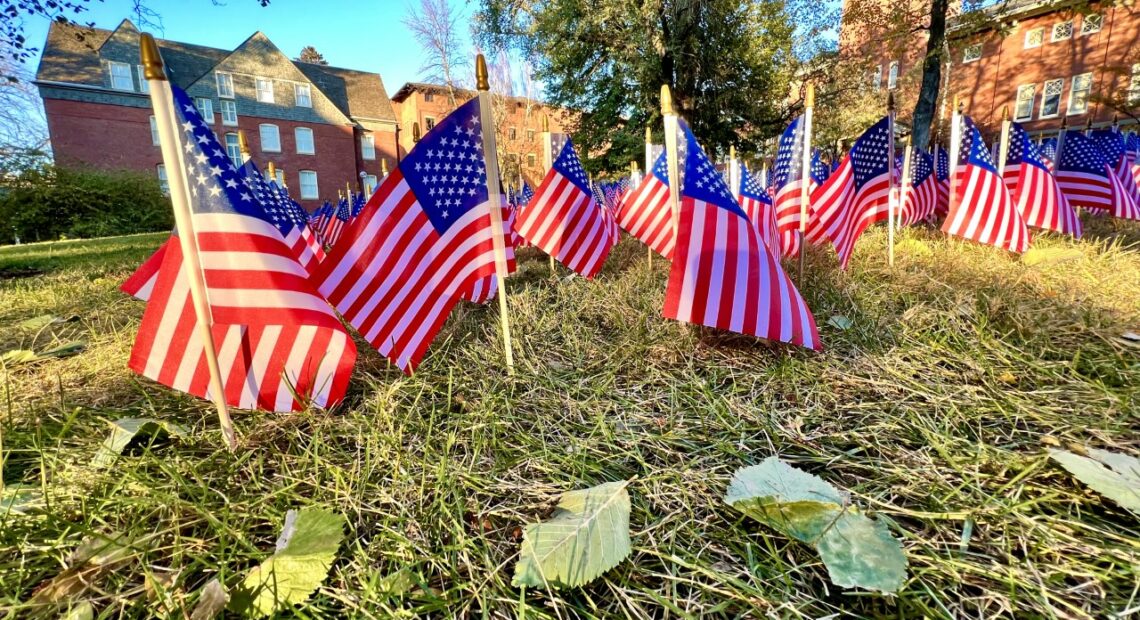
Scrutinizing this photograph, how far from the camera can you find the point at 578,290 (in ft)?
12.7

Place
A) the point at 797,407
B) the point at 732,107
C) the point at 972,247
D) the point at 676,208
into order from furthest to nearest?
the point at 732,107, the point at 972,247, the point at 676,208, the point at 797,407

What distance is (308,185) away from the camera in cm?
3123

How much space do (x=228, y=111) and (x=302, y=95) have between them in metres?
4.43

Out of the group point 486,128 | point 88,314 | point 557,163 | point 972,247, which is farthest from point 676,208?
point 88,314

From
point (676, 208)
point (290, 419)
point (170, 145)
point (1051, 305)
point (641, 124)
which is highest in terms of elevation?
point (641, 124)

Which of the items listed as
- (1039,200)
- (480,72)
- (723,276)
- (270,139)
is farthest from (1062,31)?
(270,139)

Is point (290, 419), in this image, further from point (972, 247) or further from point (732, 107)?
point (732, 107)

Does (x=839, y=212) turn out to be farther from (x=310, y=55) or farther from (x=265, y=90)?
(x=310, y=55)

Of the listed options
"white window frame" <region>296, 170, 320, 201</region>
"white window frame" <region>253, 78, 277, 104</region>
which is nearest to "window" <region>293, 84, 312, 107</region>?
"white window frame" <region>253, 78, 277, 104</region>

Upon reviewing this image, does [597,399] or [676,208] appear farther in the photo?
[676,208]

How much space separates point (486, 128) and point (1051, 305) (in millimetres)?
3327

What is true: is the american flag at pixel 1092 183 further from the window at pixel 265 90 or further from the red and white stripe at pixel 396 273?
the window at pixel 265 90

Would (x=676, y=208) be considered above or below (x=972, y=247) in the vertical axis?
above

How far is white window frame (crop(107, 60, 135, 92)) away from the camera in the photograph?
26.4 m
